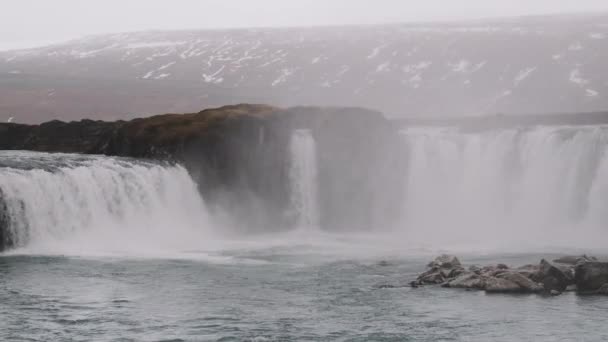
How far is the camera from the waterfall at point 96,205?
53.5 m

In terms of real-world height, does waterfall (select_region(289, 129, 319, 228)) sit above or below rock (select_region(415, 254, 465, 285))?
above

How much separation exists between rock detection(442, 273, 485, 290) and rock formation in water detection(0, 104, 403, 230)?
3031 cm

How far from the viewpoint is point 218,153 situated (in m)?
70.5

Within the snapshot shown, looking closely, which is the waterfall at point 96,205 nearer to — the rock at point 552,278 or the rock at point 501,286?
the rock at point 501,286

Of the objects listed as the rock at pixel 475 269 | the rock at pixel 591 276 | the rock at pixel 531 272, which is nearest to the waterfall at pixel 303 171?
the rock at pixel 475 269

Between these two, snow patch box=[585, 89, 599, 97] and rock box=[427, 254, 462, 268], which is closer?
rock box=[427, 254, 462, 268]

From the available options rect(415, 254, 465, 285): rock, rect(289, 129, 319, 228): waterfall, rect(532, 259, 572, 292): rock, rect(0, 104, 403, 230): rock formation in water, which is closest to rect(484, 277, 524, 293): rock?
rect(532, 259, 572, 292): rock


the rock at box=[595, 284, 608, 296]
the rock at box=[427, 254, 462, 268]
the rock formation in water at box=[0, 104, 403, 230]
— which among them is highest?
the rock formation in water at box=[0, 104, 403, 230]

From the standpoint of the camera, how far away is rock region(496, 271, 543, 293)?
40.5 meters

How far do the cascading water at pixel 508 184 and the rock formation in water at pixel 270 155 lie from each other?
3397 millimetres

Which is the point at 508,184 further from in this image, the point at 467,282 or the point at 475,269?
the point at 467,282

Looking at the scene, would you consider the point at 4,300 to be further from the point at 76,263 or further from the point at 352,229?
the point at 352,229

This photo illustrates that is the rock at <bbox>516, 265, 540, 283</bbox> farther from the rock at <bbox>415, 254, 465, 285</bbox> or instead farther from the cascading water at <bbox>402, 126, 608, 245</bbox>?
the cascading water at <bbox>402, 126, 608, 245</bbox>

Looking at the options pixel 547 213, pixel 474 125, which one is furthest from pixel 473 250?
pixel 474 125
